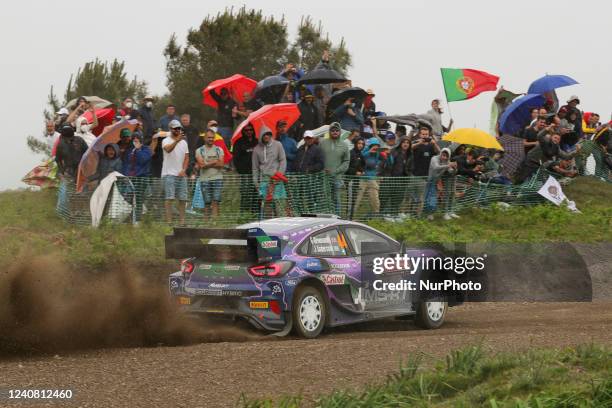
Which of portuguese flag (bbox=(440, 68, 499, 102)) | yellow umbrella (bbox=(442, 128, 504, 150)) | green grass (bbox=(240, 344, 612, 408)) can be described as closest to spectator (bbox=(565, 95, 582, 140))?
portuguese flag (bbox=(440, 68, 499, 102))

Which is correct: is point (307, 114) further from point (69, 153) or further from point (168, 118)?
point (69, 153)

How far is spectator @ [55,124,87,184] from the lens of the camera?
18.4 meters

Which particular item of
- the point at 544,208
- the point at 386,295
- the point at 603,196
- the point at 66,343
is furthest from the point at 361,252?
the point at 603,196

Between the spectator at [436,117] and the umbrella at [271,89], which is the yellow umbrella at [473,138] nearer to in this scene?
the spectator at [436,117]

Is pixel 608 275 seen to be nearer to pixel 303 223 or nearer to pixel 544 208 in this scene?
pixel 544 208

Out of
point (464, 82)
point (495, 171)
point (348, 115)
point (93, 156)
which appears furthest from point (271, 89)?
point (464, 82)

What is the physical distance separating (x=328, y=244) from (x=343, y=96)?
7.60 m

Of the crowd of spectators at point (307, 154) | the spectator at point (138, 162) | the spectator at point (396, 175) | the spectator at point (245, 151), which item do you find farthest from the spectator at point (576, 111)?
the spectator at point (138, 162)

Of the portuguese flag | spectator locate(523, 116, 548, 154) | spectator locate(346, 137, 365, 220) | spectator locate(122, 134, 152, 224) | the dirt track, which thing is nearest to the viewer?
the dirt track

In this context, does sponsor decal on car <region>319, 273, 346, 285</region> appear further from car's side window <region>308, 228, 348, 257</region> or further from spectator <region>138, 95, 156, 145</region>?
spectator <region>138, 95, 156, 145</region>

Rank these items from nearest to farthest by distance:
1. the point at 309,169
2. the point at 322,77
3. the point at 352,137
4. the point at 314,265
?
1. the point at 314,265
2. the point at 309,169
3. the point at 352,137
4. the point at 322,77

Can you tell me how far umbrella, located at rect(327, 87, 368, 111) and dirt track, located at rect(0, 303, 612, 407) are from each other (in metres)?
7.79

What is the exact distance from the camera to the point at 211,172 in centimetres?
1802

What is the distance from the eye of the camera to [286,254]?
1240cm
